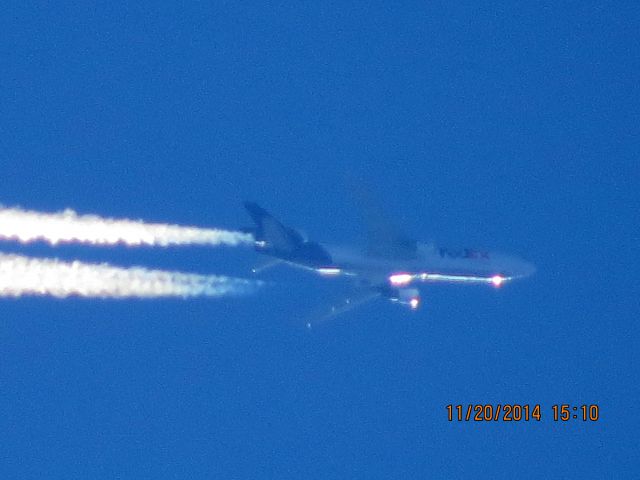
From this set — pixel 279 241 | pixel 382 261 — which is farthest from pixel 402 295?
pixel 279 241

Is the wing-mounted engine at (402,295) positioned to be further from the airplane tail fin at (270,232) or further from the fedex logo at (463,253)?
the airplane tail fin at (270,232)

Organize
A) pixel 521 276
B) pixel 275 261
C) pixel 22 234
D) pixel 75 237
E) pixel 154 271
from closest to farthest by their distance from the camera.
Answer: pixel 22 234, pixel 75 237, pixel 154 271, pixel 275 261, pixel 521 276

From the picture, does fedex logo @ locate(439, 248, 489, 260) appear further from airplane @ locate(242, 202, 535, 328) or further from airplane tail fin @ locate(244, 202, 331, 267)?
airplane tail fin @ locate(244, 202, 331, 267)

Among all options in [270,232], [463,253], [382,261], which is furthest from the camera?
[463,253]

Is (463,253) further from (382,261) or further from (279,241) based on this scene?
(279,241)

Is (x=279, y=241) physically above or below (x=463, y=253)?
below

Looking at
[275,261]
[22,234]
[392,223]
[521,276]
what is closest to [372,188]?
[392,223]

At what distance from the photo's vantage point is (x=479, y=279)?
229 ft

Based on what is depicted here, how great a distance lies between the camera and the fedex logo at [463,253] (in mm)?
67188

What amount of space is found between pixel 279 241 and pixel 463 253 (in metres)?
13.4

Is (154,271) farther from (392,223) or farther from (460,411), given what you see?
(460,411)

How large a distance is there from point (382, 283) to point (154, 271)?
15184 mm

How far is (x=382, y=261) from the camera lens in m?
64.2

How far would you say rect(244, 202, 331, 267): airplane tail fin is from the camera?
5909 centimetres
